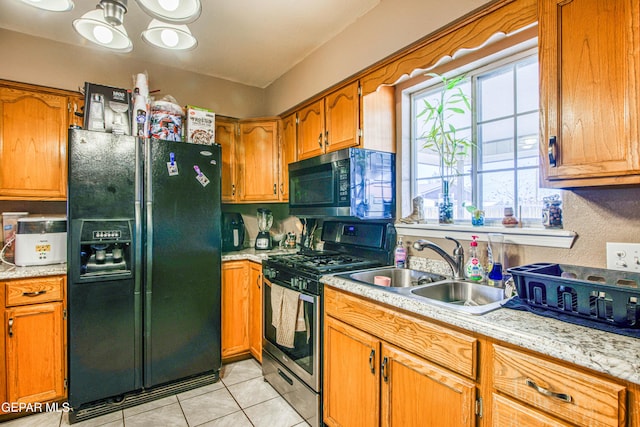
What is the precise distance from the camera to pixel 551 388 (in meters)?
0.93

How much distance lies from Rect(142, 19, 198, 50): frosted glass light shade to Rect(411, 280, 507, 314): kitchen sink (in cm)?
186

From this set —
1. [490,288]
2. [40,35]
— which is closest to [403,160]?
[490,288]

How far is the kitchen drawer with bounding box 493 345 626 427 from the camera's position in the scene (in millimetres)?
823

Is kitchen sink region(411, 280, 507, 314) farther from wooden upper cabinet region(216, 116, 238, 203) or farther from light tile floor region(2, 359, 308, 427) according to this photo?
wooden upper cabinet region(216, 116, 238, 203)

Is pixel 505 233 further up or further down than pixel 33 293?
further up

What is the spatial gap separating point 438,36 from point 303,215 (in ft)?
4.72

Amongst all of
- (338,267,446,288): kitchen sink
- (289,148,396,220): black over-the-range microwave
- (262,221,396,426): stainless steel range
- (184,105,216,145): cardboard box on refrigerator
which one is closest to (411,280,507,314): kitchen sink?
(338,267,446,288): kitchen sink

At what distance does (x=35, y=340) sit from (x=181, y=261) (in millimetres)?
942

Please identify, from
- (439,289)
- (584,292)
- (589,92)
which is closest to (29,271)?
(439,289)

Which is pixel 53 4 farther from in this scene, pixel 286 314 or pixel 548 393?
pixel 548 393

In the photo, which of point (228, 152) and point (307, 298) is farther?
point (228, 152)

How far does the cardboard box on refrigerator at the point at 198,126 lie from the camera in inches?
98.5

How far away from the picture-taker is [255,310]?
2.71m

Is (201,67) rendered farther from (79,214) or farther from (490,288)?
(490,288)
